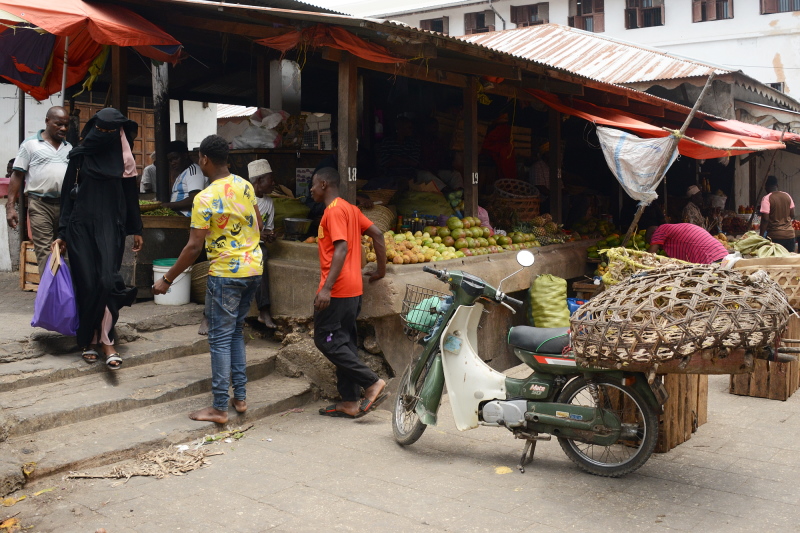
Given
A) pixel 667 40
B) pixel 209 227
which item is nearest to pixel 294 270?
pixel 209 227

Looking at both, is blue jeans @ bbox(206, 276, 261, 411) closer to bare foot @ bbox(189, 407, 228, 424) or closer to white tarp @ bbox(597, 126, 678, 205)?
bare foot @ bbox(189, 407, 228, 424)

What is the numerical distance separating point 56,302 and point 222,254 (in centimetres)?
132

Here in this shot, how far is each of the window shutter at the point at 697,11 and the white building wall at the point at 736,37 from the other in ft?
0.38

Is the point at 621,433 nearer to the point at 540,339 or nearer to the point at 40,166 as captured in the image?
the point at 540,339

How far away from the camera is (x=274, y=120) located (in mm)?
8078

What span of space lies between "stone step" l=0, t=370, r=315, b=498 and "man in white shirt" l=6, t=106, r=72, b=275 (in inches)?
77.2

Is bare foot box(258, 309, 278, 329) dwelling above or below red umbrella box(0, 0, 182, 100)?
below

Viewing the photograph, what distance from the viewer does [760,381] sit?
679 centimetres

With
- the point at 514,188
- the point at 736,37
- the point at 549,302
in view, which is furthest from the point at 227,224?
the point at 736,37

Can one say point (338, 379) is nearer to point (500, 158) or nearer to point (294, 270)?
point (294, 270)

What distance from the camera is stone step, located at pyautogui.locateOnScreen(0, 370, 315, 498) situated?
4.38m

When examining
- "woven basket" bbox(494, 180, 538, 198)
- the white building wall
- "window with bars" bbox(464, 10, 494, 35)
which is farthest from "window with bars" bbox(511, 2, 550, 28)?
"woven basket" bbox(494, 180, 538, 198)

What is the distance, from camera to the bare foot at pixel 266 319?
22.2ft

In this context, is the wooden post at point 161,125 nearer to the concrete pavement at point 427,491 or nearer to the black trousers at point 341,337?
the black trousers at point 341,337
